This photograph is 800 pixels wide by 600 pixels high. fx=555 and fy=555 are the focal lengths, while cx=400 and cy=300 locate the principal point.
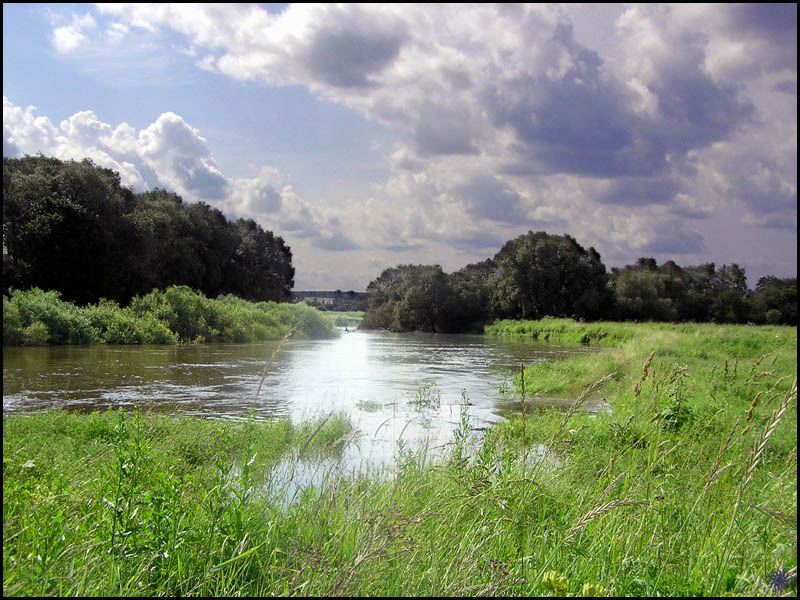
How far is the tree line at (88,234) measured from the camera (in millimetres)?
23641

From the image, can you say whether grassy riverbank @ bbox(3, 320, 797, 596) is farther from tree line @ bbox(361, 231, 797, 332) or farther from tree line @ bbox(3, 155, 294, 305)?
tree line @ bbox(361, 231, 797, 332)

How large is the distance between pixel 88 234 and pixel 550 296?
3963 centimetres

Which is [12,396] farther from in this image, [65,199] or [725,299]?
[725,299]

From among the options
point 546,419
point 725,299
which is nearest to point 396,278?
point 725,299

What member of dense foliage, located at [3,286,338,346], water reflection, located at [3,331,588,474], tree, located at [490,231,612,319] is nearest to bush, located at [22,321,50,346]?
dense foliage, located at [3,286,338,346]

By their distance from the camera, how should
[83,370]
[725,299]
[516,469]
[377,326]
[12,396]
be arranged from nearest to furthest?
1. [516,469]
2. [12,396]
3. [83,370]
4. [725,299]
5. [377,326]

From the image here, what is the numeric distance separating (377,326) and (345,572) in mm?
59389

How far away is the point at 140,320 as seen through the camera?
24.2 metres

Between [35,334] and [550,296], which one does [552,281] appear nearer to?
[550,296]

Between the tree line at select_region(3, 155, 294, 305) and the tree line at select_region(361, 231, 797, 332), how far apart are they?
2581 cm

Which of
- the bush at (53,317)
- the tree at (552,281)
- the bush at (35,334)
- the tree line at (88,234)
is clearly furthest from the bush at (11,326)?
the tree at (552,281)

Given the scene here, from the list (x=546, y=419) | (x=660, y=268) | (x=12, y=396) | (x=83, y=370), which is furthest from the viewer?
(x=660, y=268)

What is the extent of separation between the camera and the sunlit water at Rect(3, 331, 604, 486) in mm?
9328

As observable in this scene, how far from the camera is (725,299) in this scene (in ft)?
186
